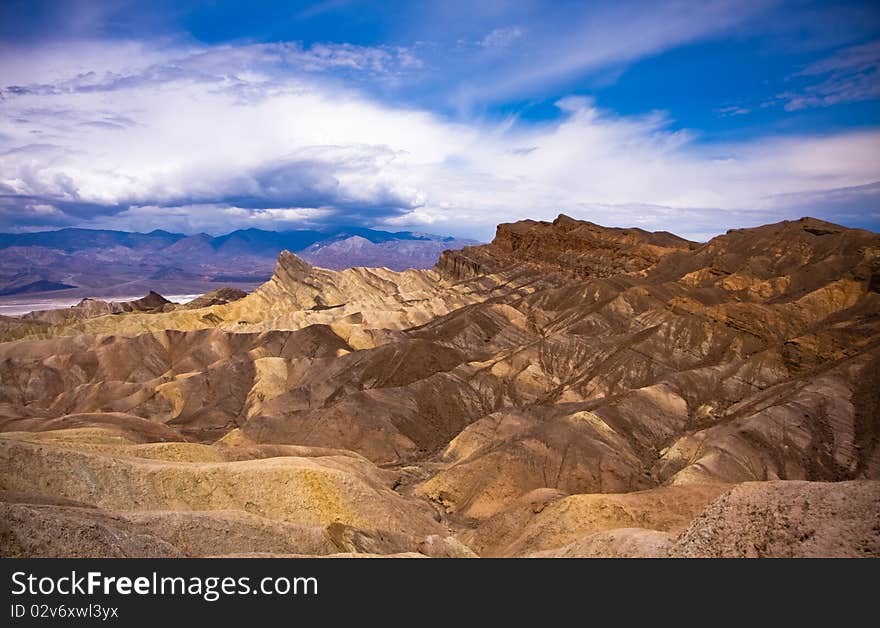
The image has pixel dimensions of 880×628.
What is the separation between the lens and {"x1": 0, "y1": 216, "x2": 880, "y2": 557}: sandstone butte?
72.7ft

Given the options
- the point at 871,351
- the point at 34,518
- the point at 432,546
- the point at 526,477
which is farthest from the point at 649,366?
the point at 34,518

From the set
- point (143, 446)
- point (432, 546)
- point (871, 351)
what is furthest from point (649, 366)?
point (143, 446)

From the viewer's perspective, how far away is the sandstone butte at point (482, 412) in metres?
22.2

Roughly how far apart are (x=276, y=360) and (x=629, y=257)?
252 ft

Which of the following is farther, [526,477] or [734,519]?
[526,477]

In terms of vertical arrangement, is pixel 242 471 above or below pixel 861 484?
below

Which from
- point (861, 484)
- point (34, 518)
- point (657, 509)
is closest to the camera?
point (34, 518)

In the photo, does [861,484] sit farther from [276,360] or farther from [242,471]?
[276,360]

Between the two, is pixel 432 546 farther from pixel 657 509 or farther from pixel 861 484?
pixel 861 484

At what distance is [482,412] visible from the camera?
60812 mm

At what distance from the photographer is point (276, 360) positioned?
256 ft

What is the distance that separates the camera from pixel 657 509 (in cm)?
2942
